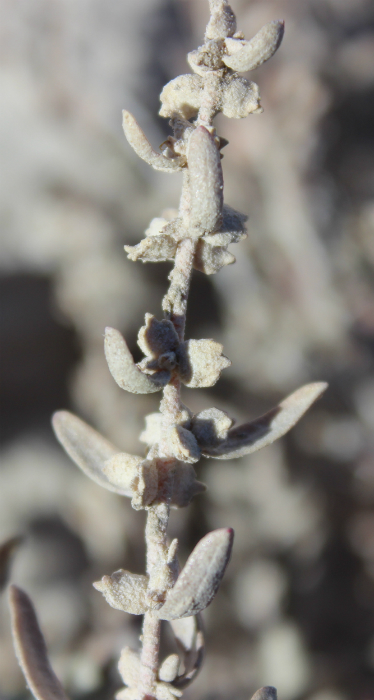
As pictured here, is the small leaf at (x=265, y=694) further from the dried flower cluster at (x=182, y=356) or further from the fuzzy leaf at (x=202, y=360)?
the fuzzy leaf at (x=202, y=360)

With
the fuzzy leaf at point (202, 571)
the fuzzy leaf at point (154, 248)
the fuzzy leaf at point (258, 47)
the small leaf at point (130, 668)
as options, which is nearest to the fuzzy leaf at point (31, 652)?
the small leaf at point (130, 668)

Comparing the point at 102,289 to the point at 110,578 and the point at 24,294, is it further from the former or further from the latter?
the point at 110,578

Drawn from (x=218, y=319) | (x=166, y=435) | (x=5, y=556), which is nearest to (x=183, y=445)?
(x=166, y=435)

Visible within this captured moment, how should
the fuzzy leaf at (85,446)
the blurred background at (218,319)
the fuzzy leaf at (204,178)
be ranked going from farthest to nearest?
the blurred background at (218,319) → the fuzzy leaf at (85,446) → the fuzzy leaf at (204,178)

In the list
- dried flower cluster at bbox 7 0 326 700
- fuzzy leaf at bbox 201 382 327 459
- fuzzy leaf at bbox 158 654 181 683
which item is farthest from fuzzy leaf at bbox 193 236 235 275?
fuzzy leaf at bbox 158 654 181 683

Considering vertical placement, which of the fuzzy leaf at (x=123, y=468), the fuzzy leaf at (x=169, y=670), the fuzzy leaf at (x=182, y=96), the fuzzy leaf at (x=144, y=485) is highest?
the fuzzy leaf at (x=182, y=96)

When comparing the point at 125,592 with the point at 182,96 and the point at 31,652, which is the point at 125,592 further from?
the point at 182,96

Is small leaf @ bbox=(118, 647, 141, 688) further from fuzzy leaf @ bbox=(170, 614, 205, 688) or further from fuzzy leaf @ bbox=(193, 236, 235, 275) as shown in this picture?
fuzzy leaf @ bbox=(193, 236, 235, 275)
